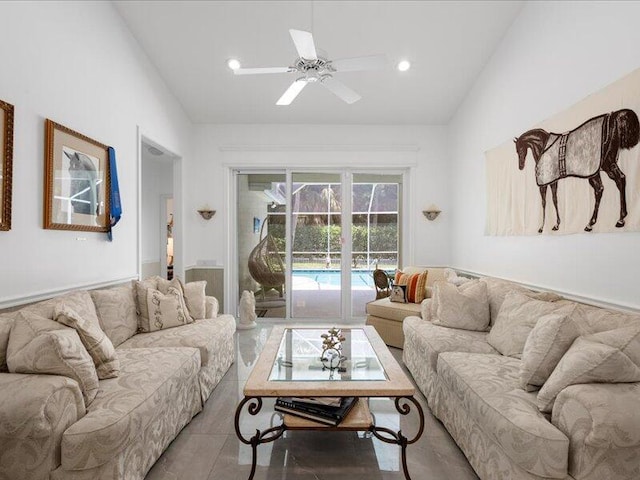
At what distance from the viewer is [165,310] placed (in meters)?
3.05

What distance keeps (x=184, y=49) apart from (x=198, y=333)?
3.03 metres

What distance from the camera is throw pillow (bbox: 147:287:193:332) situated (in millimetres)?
2996

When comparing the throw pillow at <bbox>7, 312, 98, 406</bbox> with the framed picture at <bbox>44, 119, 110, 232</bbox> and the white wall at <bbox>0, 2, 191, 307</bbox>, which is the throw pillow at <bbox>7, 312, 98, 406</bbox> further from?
the framed picture at <bbox>44, 119, 110, 232</bbox>

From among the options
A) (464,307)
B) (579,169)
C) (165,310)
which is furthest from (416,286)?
(165,310)

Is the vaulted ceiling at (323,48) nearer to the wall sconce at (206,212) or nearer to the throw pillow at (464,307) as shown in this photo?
the wall sconce at (206,212)

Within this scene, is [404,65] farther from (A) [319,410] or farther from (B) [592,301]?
(A) [319,410]

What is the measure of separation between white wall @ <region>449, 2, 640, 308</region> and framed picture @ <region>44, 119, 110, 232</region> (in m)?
3.70

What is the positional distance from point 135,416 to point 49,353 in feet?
1.62

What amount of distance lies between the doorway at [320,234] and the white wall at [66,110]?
76.0 inches

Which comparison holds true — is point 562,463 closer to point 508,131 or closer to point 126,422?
point 126,422

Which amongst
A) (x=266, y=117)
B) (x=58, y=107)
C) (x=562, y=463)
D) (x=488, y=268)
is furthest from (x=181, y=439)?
(x=266, y=117)

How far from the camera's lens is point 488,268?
3877mm

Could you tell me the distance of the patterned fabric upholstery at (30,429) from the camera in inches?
→ 55.9

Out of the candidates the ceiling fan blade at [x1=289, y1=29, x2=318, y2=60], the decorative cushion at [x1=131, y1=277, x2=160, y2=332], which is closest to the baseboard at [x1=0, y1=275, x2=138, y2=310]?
the decorative cushion at [x1=131, y1=277, x2=160, y2=332]
